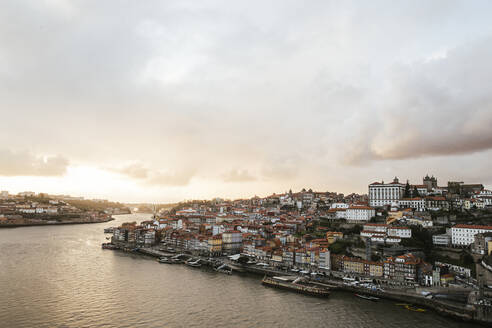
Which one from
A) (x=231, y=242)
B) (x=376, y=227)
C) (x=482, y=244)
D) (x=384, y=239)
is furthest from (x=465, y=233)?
(x=231, y=242)

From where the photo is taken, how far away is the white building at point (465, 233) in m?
25.7

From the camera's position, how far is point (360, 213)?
37.8 meters

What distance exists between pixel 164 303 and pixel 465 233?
22.7 metres

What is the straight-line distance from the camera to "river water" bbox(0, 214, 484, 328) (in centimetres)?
1589

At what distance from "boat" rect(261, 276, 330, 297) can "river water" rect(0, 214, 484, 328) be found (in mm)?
594

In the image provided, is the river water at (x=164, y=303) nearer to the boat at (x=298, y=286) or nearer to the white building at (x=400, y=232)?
the boat at (x=298, y=286)

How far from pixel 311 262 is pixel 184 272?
9.98 m

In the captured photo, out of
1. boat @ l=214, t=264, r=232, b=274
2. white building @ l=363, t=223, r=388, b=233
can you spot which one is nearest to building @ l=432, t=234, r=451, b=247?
white building @ l=363, t=223, r=388, b=233

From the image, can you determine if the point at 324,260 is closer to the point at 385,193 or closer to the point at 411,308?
the point at 411,308

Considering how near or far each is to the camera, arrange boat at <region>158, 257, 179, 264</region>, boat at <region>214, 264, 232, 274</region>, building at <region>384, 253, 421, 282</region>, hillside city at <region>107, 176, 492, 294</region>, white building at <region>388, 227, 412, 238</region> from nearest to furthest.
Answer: building at <region>384, 253, 421, 282</region>, hillside city at <region>107, 176, 492, 294</region>, boat at <region>214, 264, 232, 274</region>, white building at <region>388, 227, 412, 238</region>, boat at <region>158, 257, 179, 264</region>

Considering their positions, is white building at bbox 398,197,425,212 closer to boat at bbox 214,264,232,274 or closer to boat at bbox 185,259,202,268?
boat at bbox 214,264,232,274

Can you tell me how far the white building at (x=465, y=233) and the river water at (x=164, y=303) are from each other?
1156 centimetres

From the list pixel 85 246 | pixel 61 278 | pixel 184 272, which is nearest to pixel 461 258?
pixel 184 272

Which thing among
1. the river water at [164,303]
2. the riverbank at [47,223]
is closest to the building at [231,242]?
the river water at [164,303]
